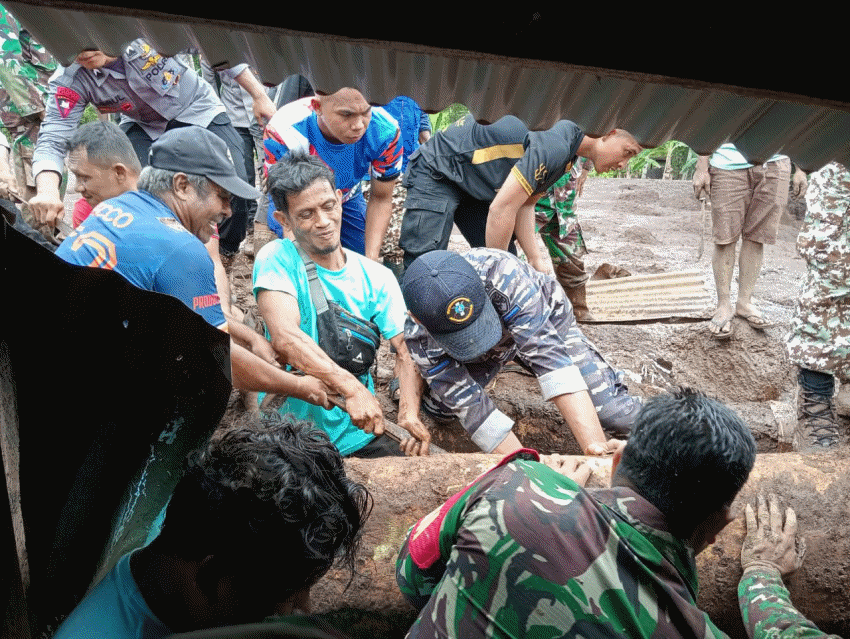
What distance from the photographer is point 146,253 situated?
261cm

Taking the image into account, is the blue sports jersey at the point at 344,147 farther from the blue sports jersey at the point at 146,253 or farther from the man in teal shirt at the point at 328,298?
the blue sports jersey at the point at 146,253

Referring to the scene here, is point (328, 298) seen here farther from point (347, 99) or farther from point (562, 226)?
point (562, 226)

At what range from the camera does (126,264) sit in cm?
260

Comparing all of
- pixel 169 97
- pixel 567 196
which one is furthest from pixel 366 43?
pixel 567 196

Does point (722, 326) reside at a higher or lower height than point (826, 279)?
lower

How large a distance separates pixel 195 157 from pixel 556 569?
2182 millimetres

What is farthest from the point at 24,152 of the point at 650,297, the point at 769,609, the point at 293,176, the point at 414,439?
the point at 769,609

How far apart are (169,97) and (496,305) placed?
2.26 meters

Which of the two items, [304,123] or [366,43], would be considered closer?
[366,43]

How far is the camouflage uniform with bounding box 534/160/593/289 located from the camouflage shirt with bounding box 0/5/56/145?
331cm

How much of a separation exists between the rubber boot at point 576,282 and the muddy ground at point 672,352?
14 cm

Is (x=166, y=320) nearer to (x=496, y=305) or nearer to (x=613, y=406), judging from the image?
(x=496, y=305)

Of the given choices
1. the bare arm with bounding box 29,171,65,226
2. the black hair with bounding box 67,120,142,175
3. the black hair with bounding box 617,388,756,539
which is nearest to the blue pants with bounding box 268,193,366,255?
the bare arm with bounding box 29,171,65,226

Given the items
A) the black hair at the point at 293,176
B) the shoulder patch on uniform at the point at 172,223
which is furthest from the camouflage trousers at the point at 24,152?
the shoulder patch on uniform at the point at 172,223
